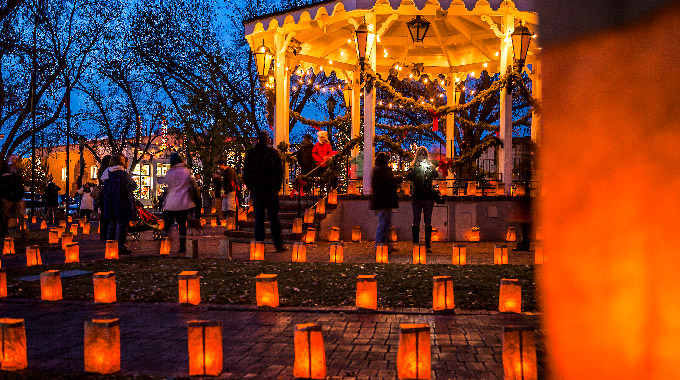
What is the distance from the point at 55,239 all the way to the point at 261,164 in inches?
241

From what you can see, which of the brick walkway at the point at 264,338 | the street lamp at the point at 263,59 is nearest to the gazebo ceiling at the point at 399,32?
the street lamp at the point at 263,59

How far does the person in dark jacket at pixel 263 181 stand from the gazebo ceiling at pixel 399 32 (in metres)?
4.58

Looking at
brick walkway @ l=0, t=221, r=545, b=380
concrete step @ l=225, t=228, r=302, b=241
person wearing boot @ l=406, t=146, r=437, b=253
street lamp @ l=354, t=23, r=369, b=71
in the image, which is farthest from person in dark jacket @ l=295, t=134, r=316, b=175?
brick walkway @ l=0, t=221, r=545, b=380

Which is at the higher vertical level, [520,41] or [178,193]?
[520,41]

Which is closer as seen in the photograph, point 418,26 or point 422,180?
point 422,180

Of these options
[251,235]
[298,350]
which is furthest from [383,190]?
[298,350]

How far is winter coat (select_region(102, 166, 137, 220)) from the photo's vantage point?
36.2 ft

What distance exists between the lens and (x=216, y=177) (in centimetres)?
2036

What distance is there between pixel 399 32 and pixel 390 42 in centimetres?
54

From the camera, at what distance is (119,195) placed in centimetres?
1103

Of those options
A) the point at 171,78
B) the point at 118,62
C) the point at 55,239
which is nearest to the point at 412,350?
the point at 55,239

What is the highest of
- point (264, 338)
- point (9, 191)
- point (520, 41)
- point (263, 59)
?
point (263, 59)

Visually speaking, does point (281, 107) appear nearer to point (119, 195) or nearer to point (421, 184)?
point (421, 184)

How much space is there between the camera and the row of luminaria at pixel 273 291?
570 centimetres
